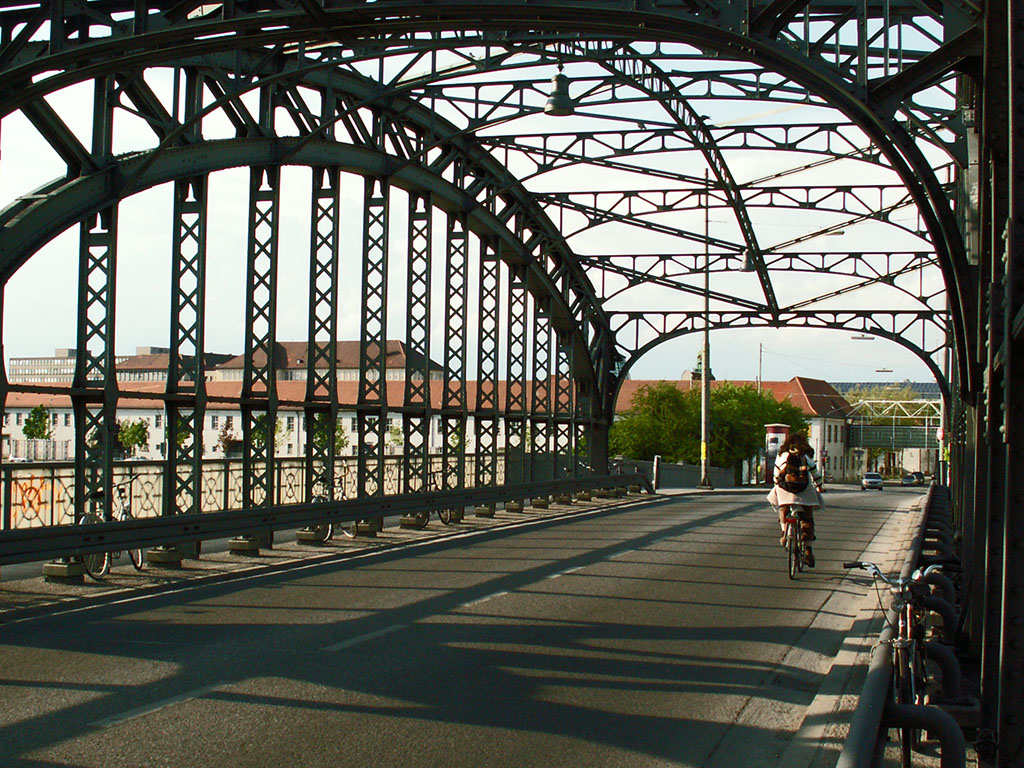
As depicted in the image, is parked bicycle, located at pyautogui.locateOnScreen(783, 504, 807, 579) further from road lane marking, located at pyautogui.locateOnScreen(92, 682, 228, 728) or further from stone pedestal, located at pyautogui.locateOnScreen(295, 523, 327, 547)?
road lane marking, located at pyautogui.locateOnScreen(92, 682, 228, 728)

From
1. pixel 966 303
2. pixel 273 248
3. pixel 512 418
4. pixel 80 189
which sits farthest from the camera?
pixel 512 418

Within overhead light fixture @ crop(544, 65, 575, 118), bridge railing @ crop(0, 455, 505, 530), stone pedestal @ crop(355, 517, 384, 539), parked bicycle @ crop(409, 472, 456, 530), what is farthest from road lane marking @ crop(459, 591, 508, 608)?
overhead light fixture @ crop(544, 65, 575, 118)

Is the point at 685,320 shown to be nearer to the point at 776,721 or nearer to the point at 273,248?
the point at 273,248

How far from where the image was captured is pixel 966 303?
1127cm

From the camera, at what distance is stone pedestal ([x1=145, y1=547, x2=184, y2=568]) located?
48.0 feet

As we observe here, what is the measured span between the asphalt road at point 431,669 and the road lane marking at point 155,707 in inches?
0.9

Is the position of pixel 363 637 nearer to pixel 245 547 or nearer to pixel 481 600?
pixel 481 600

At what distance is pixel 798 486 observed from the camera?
50.2 feet

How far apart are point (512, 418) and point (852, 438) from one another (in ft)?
311

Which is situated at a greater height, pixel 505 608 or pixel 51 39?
pixel 51 39

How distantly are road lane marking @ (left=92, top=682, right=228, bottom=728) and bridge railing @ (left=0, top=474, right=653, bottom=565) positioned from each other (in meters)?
4.07

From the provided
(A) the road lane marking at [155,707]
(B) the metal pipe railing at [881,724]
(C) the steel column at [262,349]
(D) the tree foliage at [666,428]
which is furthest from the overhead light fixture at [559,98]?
(D) the tree foliage at [666,428]

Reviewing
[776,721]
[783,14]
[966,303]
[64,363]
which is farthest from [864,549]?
[64,363]

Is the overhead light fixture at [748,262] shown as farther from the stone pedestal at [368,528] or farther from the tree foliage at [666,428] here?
the tree foliage at [666,428]
